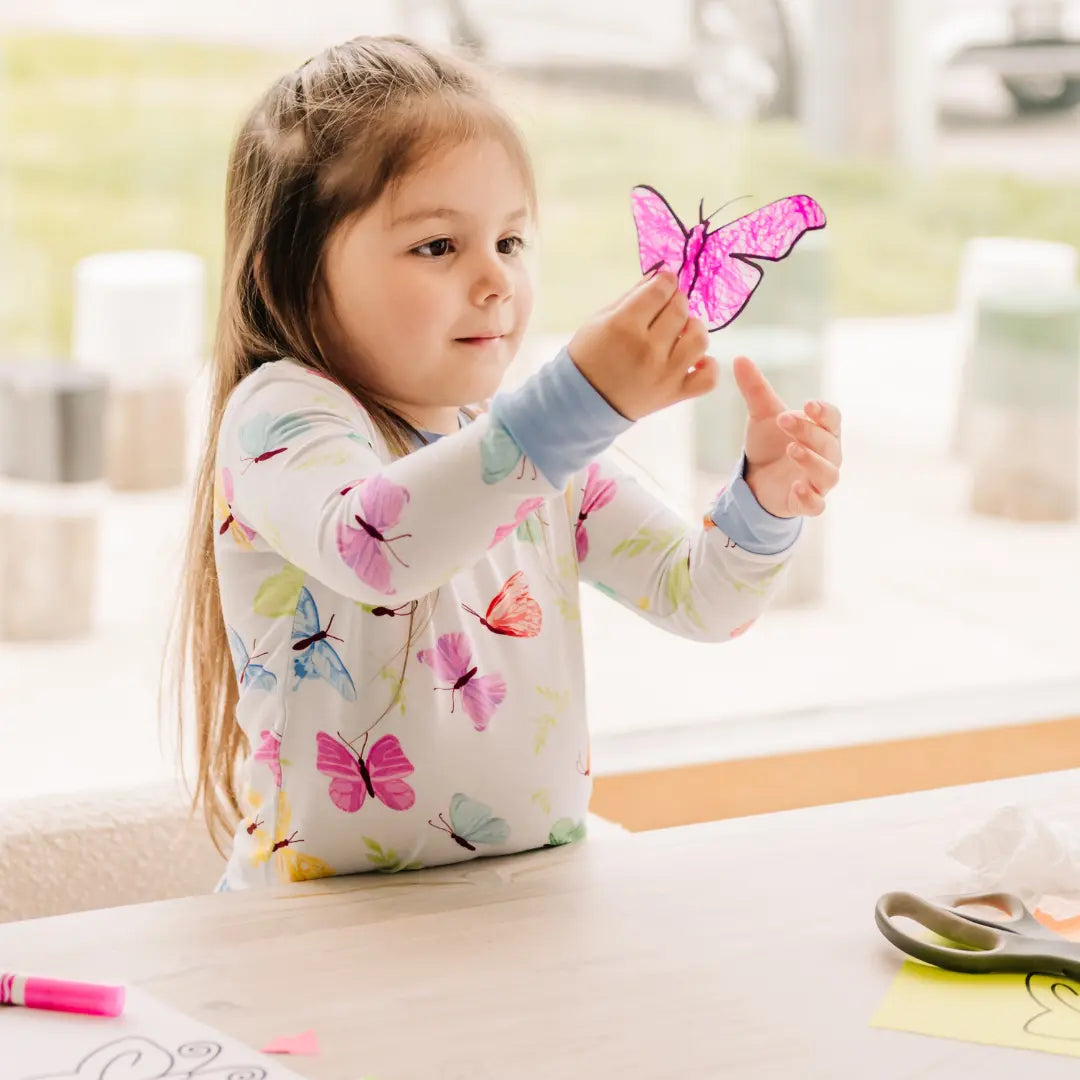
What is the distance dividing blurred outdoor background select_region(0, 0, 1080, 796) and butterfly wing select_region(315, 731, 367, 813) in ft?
2.42

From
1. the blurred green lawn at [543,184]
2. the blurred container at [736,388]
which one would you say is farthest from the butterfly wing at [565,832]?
the blurred container at [736,388]

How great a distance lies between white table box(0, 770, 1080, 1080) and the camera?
2.51 ft

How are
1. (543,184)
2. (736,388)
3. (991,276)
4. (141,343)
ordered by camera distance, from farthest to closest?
(991,276) < (736,388) < (543,184) < (141,343)

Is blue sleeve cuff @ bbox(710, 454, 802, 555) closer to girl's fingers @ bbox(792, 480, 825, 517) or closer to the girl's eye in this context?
girl's fingers @ bbox(792, 480, 825, 517)

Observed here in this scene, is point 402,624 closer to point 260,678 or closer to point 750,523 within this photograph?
point 260,678

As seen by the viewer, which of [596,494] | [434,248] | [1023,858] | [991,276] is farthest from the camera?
[991,276]

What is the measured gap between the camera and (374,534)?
36.3 inches

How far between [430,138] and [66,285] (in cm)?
104

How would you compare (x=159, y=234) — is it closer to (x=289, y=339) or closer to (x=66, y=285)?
(x=66, y=285)

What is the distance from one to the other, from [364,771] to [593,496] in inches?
11.1

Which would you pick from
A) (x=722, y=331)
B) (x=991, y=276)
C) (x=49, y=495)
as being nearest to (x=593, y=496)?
(x=722, y=331)

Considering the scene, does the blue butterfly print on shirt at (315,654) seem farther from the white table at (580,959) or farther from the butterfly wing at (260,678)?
the white table at (580,959)

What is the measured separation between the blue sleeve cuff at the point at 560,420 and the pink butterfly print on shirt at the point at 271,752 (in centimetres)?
32

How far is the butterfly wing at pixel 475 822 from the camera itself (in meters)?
1.10
